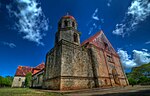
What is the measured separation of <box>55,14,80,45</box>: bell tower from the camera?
54.6 ft

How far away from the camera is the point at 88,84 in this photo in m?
13.4

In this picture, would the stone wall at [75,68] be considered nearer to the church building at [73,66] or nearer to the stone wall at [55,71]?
the church building at [73,66]

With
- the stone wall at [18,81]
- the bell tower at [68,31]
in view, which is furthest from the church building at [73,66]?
the stone wall at [18,81]

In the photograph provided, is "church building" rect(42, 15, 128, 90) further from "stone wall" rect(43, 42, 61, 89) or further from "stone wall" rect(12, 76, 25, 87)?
"stone wall" rect(12, 76, 25, 87)

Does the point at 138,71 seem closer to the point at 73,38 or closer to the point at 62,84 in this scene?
the point at 73,38

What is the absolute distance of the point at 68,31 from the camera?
1698cm

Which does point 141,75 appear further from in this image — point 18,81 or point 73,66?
point 18,81

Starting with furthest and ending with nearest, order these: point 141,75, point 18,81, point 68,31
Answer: point 18,81 → point 141,75 → point 68,31

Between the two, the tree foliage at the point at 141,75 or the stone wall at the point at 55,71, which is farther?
the tree foliage at the point at 141,75

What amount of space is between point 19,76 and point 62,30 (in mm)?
32819

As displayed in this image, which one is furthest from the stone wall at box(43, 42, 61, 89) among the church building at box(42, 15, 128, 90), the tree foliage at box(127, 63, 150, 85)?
the tree foliage at box(127, 63, 150, 85)

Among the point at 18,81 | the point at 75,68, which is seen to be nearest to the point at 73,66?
the point at 75,68

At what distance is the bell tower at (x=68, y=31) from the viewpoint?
1664 centimetres

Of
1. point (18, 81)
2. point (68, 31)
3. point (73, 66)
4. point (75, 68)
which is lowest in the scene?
point (18, 81)
